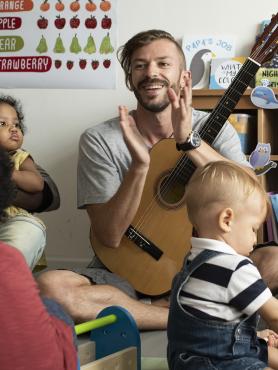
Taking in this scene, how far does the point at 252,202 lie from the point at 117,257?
801 millimetres

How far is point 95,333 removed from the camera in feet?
4.78

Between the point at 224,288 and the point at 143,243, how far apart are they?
775 millimetres

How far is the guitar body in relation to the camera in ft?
6.28

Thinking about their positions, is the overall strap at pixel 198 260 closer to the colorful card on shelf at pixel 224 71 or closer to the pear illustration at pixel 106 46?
the colorful card on shelf at pixel 224 71

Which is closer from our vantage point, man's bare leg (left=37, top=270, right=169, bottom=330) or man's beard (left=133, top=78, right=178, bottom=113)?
man's bare leg (left=37, top=270, right=169, bottom=330)

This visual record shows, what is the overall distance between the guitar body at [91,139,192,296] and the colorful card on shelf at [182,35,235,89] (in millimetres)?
688

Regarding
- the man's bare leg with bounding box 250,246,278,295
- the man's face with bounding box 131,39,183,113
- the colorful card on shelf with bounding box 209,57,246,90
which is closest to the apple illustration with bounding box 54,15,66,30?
the colorful card on shelf with bounding box 209,57,246,90

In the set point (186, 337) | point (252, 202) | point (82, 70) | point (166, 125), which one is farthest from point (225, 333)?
point (82, 70)

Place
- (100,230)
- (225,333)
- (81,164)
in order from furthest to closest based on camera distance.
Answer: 1. (81,164)
2. (100,230)
3. (225,333)

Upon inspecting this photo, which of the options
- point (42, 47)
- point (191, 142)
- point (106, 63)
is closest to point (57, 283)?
point (191, 142)

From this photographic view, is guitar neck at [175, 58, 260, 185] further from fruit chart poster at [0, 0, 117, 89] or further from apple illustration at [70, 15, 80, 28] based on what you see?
apple illustration at [70, 15, 80, 28]

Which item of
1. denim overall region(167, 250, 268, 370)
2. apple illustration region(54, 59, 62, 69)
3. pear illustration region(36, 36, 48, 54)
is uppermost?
pear illustration region(36, 36, 48, 54)

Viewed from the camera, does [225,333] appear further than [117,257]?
No

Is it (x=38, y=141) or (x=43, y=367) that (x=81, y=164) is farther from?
(x=43, y=367)
